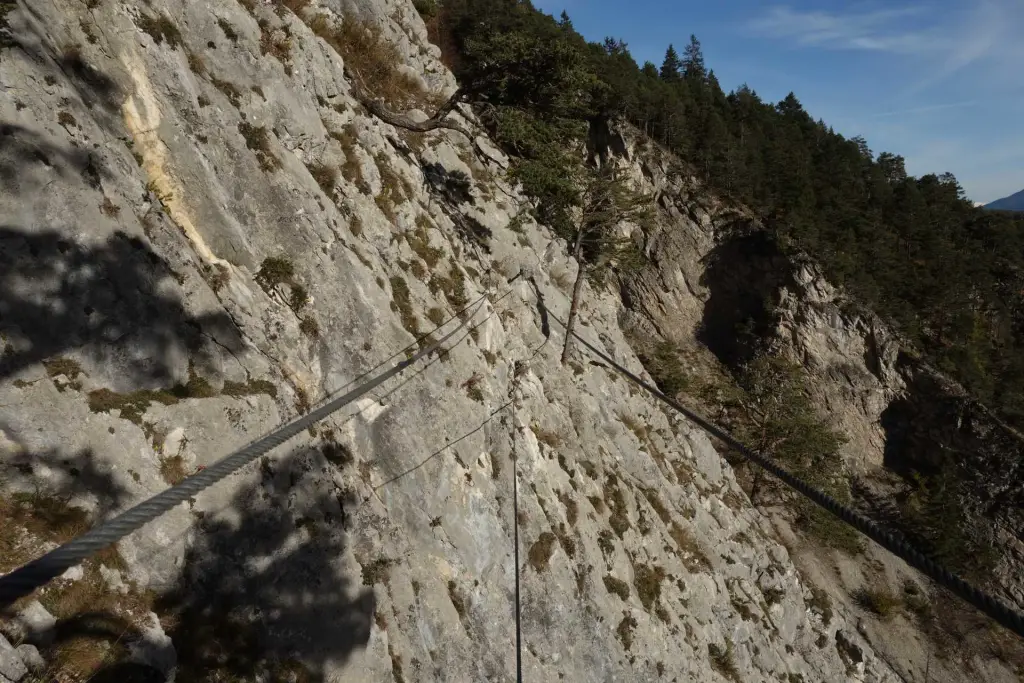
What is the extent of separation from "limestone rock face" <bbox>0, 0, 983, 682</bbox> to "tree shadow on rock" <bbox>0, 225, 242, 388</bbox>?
0.11 ft

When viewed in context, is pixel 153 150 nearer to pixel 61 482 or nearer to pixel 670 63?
pixel 61 482

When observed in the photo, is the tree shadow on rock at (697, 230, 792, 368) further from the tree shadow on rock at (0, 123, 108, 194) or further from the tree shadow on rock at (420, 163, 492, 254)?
the tree shadow on rock at (0, 123, 108, 194)

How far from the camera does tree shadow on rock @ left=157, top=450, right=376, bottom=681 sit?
22.0 feet

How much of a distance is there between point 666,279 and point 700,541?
2930cm

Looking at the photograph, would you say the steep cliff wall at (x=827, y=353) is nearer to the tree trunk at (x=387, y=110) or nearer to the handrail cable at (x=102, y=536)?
the tree trunk at (x=387, y=110)

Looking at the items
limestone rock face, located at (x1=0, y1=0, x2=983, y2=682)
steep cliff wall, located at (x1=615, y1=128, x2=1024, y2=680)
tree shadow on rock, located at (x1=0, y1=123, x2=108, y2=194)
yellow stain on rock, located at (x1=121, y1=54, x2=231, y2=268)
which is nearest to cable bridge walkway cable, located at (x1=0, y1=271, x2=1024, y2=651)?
limestone rock face, located at (x1=0, y1=0, x2=983, y2=682)

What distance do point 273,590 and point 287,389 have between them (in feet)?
11.4

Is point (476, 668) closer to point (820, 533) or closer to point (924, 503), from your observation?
point (820, 533)

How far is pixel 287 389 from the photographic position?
9.59m

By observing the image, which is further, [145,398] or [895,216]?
[895,216]

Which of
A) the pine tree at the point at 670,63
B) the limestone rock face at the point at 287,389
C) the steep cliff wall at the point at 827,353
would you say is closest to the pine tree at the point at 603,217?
the limestone rock face at the point at 287,389

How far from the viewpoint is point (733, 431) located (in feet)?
116

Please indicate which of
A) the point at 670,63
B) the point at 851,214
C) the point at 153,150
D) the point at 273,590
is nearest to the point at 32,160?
the point at 153,150

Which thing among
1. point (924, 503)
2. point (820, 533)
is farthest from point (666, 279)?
point (924, 503)
